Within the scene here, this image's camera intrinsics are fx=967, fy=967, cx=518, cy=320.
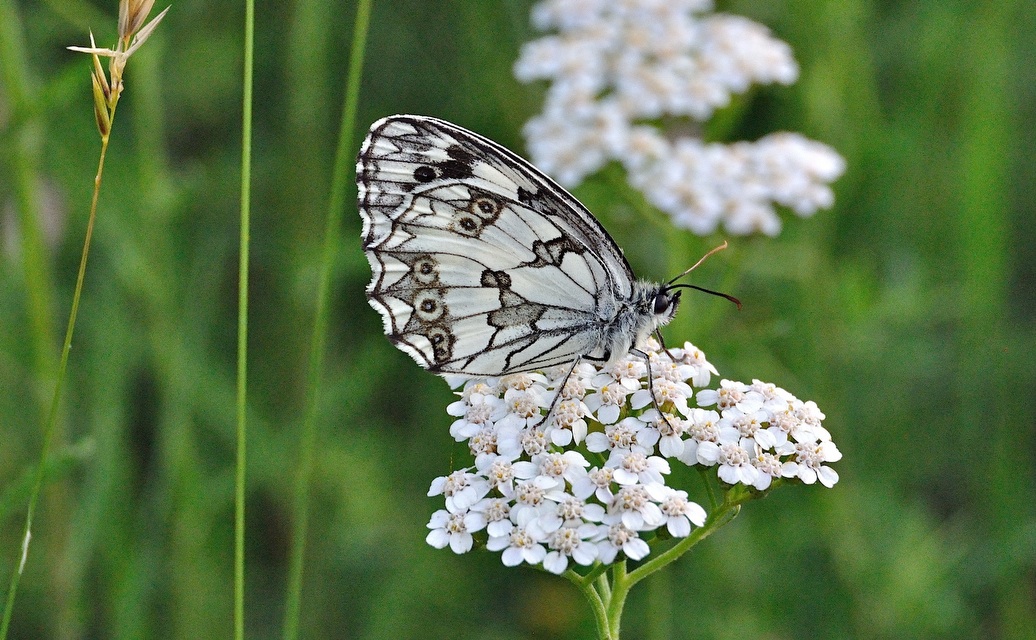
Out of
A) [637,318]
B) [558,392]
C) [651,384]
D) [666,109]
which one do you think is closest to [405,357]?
[666,109]

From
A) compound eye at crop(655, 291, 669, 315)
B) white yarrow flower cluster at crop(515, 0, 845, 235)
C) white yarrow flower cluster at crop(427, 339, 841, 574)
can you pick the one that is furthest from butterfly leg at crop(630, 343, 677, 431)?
white yarrow flower cluster at crop(515, 0, 845, 235)

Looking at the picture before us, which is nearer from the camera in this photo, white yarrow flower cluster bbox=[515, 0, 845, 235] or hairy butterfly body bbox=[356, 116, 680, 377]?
hairy butterfly body bbox=[356, 116, 680, 377]

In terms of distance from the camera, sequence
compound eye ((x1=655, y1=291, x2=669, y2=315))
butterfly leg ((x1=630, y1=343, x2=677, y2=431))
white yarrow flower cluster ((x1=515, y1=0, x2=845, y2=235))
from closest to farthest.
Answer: butterfly leg ((x1=630, y1=343, x2=677, y2=431)), compound eye ((x1=655, y1=291, x2=669, y2=315)), white yarrow flower cluster ((x1=515, y1=0, x2=845, y2=235))

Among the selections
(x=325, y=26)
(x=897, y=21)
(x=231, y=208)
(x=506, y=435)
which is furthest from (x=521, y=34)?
(x=506, y=435)

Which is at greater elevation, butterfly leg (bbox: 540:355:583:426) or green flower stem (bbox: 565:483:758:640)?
butterfly leg (bbox: 540:355:583:426)

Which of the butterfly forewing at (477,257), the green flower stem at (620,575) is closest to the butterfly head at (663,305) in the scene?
the butterfly forewing at (477,257)

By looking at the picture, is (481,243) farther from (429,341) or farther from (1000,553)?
(1000,553)

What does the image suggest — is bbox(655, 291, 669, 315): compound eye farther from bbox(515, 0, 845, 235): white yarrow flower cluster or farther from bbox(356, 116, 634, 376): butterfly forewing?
bbox(515, 0, 845, 235): white yarrow flower cluster
